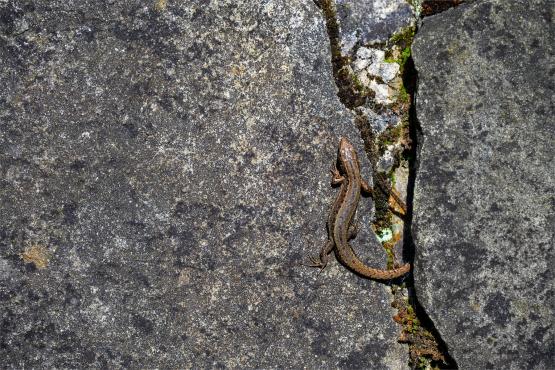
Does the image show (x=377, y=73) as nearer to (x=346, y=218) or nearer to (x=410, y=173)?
A: (x=410, y=173)

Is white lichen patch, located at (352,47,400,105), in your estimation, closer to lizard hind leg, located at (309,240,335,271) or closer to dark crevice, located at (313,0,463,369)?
dark crevice, located at (313,0,463,369)

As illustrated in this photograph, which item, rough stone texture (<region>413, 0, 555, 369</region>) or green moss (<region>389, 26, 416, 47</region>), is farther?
green moss (<region>389, 26, 416, 47</region>)

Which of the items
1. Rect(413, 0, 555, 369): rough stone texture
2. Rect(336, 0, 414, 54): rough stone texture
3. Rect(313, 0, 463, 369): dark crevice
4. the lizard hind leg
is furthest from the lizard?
Rect(336, 0, 414, 54): rough stone texture

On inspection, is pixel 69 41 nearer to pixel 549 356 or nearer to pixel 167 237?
pixel 167 237

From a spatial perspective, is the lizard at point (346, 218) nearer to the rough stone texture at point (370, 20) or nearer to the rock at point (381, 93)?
the rock at point (381, 93)

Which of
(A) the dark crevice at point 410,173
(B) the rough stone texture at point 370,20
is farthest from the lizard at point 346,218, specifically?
(B) the rough stone texture at point 370,20

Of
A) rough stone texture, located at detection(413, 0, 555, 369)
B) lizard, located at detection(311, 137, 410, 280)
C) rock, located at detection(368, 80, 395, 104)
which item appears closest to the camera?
rough stone texture, located at detection(413, 0, 555, 369)

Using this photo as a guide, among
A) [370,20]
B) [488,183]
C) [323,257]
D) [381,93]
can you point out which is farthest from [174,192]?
[488,183]
